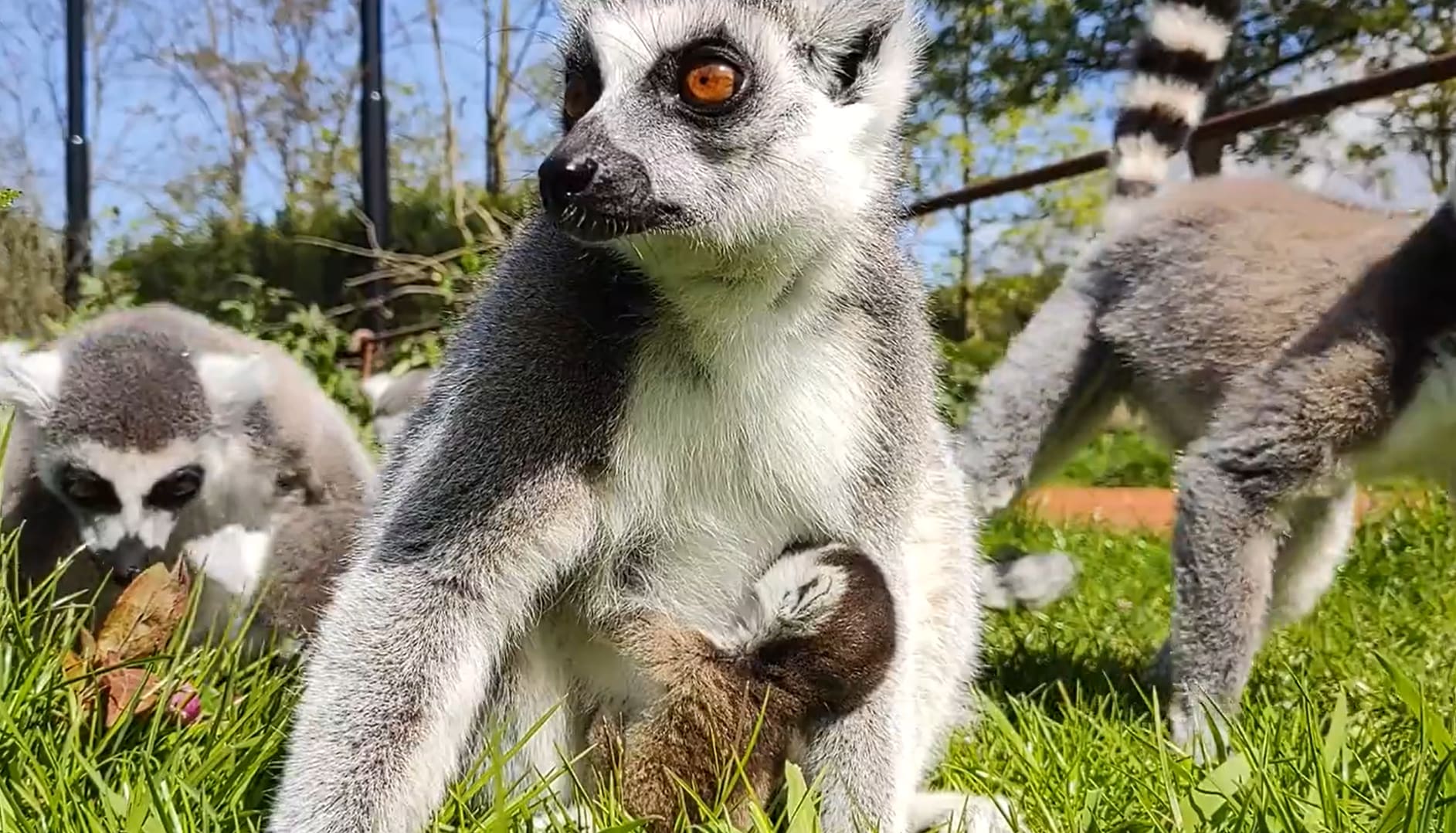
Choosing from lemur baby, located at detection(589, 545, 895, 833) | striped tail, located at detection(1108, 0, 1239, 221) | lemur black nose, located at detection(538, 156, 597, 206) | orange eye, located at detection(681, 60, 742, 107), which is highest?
striped tail, located at detection(1108, 0, 1239, 221)

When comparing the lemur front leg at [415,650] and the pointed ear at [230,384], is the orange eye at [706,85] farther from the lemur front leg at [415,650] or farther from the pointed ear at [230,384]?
the pointed ear at [230,384]

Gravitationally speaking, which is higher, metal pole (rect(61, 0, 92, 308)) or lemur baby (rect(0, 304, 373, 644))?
metal pole (rect(61, 0, 92, 308))

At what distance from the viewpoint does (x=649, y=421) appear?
1.89m

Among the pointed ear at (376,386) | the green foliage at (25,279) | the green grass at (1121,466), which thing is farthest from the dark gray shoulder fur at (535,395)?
the green grass at (1121,466)

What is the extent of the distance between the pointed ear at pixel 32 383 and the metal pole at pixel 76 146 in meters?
4.50

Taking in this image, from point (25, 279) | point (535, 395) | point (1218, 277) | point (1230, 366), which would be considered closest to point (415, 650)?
point (535, 395)

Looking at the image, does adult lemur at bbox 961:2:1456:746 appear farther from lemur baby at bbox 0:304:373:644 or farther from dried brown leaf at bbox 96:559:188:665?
lemur baby at bbox 0:304:373:644

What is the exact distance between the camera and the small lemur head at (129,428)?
9.93 ft

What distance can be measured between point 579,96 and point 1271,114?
2.50m

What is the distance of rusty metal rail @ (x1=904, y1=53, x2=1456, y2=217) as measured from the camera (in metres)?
3.15

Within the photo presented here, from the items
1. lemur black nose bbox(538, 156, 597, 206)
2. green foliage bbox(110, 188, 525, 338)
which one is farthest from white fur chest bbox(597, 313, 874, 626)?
green foliage bbox(110, 188, 525, 338)

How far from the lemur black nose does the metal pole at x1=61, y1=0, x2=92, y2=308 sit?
6.52 meters

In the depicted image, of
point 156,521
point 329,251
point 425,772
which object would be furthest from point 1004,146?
point 425,772

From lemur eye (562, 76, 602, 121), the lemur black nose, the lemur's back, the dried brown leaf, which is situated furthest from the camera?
the lemur's back
